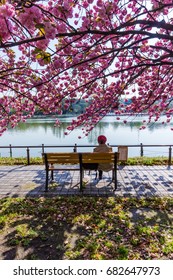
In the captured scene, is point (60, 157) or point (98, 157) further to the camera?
point (60, 157)

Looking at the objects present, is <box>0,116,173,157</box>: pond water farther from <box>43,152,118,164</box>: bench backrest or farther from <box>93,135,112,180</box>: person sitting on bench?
<box>43,152,118,164</box>: bench backrest

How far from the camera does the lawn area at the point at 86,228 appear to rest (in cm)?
334

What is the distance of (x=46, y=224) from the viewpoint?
14.2 ft

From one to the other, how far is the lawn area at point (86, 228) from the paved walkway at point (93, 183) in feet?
1.68

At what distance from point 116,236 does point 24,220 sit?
184 centimetres

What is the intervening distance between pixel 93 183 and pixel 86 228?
275cm

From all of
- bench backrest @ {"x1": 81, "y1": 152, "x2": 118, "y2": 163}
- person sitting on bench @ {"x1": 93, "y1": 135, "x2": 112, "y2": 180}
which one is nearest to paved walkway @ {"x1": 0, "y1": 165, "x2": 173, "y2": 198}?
person sitting on bench @ {"x1": 93, "y1": 135, "x2": 112, "y2": 180}

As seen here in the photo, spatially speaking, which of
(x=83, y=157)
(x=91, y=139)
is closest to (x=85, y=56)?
(x=83, y=157)

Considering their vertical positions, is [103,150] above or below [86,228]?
above

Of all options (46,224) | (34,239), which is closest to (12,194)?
(46,224)

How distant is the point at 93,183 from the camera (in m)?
6.86

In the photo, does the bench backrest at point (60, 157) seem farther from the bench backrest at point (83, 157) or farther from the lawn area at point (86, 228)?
the lawn area at point (86, 228)

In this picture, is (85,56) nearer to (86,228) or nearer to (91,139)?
(86,228)

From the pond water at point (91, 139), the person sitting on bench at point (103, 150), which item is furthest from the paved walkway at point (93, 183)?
the pond water at point (91, 139)
